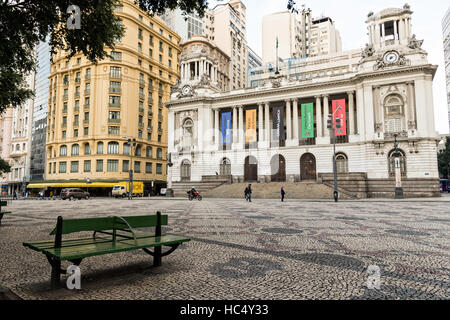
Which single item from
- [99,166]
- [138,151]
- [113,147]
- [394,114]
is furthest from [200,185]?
[394,114]

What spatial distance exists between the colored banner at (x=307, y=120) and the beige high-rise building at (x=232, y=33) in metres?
43.9

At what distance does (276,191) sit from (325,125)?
13650mm

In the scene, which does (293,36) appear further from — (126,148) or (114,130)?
(126,148)

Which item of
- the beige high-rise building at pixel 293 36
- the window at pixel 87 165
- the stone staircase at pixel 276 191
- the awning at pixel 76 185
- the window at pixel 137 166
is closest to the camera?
the stone staircase at pixel 276 191

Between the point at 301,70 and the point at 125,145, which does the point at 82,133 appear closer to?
the point at 125,145

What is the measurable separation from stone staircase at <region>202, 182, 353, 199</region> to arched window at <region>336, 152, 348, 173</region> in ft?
19.4

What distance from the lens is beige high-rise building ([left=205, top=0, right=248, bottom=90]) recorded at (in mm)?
80625

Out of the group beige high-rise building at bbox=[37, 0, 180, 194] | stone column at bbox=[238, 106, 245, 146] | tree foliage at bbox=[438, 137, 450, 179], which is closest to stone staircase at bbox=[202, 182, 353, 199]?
stone column at bbox=[238, 106, 245, 146]

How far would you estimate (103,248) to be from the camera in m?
4.07

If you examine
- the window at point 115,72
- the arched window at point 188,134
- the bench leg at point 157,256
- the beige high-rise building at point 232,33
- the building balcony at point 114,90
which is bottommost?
the bench leg at point 157,256

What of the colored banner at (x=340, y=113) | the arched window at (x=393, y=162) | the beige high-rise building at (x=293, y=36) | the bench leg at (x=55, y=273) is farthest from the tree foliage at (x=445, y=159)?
the bench leg at (x=55, y=273)

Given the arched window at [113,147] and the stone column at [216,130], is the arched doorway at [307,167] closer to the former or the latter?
the stone column at [216,130]

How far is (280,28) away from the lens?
91438 mm

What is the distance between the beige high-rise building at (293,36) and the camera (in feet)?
296
